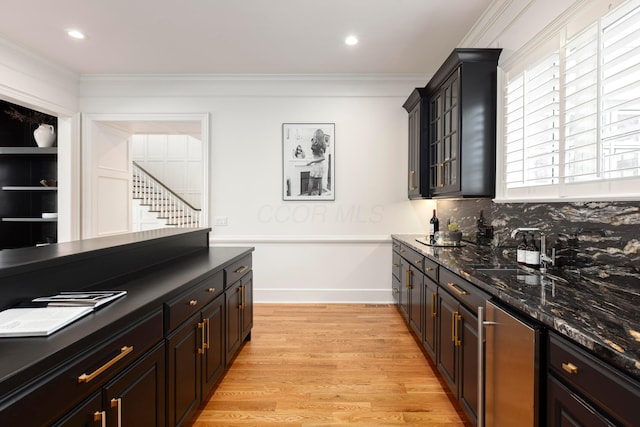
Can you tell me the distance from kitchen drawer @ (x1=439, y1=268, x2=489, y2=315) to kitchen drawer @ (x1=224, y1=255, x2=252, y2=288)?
1.57m

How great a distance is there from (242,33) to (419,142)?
7.31ft

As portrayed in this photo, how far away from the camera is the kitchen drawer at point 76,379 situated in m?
0.87

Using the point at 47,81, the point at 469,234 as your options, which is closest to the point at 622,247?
the point at 469,234

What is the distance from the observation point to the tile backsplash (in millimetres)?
1617

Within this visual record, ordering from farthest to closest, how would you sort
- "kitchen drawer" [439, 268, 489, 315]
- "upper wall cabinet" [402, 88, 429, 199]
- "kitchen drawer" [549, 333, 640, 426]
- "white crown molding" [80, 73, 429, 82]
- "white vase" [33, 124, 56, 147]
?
"white vase" [33, 124, 56, 147]
"white crown molding" [80, 73, 429, 82]
"upper wall cabinet" [402, 88, 429, 199]
"kitchen drawer" [439, 268, 489, 315]
"kitchen drawer" [549, 333, 640, 426]

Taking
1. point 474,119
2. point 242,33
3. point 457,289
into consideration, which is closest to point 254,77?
point 242,33

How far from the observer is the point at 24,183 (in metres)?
4.81

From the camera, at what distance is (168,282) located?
181 centimetres

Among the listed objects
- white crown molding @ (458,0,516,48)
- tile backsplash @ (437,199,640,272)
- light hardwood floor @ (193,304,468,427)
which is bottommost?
light hardwood floor @ (193,304,468,427)

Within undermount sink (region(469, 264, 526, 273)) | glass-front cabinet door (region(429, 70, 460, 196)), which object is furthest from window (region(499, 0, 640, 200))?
undermount sink (region(469, 264, 526, 273))

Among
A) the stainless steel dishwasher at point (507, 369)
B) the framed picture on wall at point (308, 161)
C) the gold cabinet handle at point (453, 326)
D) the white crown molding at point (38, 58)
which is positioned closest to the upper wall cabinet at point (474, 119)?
the gold cabinet handle at point (453, 326)

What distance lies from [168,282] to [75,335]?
745 millimetres

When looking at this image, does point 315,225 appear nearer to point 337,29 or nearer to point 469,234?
point 469,234

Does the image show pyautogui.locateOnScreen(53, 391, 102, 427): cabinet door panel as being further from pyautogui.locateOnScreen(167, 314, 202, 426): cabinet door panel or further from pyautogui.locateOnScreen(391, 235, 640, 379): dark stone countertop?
pyautogui.locateOnScreen(391, 235, 640, 379): dark stone countertop
